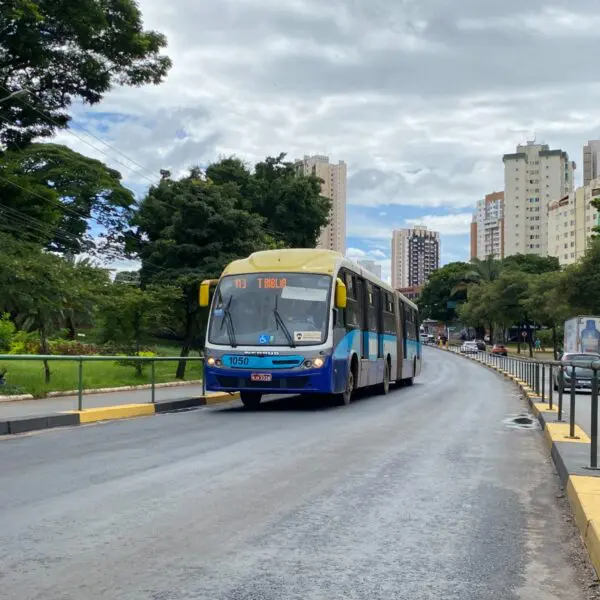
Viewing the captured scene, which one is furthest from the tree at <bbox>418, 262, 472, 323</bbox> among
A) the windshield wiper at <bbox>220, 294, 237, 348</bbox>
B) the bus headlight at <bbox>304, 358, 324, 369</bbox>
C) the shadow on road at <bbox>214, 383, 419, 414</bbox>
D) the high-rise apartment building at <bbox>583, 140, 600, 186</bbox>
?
the bus headlight at <bbox>304, 358, 324, 369</bbox>

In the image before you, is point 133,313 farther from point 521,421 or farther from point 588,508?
point 588,508

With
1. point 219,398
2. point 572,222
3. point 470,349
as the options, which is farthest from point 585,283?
point 572,222

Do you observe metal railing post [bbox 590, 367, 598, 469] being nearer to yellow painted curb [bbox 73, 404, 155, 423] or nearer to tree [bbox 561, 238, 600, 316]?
A: yellow painted curb [bbox 73, 404, 155, 423]

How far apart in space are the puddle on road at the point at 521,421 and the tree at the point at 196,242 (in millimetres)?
14300

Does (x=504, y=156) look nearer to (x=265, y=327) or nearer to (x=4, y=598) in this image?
(x=265, y=327)

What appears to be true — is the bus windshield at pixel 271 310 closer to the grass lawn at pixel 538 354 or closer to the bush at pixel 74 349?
the bush at pixel 74 349

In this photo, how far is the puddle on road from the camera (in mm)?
13620

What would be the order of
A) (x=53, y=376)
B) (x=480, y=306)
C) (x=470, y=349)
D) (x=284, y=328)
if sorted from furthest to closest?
(x=480, y=306) < (x=470, y=349) < (x=284, y=328) < (x=53, y=376)

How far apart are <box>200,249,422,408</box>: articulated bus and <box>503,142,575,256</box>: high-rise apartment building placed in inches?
6421

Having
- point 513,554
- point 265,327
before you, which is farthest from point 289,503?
point 265,327

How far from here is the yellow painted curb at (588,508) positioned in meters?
4.92

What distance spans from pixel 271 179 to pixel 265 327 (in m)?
38.1

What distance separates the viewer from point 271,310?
15445 mm

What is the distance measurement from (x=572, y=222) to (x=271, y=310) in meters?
138
